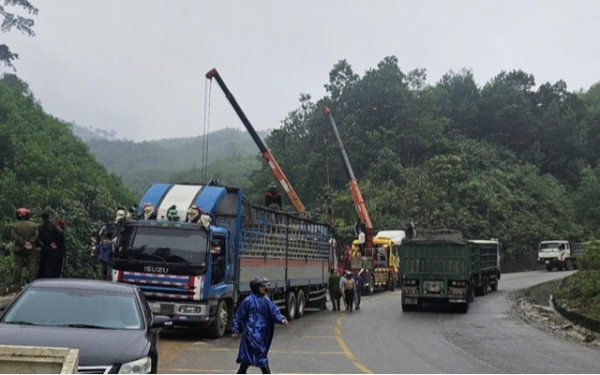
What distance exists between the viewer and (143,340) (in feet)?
26.4

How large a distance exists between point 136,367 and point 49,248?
8650mm

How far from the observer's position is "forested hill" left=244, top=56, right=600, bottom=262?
62531mm

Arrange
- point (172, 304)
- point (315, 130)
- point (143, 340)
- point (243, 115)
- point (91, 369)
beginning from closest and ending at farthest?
1. point (91, 369)
2. point (143, 340)
3. point (172, 304)
4. point (243, 115)
5. point (315, 130)

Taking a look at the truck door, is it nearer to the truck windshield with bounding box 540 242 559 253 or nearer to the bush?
the bush

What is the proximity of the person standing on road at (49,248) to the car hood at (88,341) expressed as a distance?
7.51m

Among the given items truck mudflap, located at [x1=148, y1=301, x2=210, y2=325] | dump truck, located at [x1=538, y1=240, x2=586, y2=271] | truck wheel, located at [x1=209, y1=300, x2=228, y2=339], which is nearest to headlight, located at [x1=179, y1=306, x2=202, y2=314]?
truck mudflap, located at [x1=148, y1=301, x2=210, y2=325]

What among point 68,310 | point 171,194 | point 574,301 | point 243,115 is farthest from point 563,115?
point 68,310

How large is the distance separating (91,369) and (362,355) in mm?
7895

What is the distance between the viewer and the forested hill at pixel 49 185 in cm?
2994

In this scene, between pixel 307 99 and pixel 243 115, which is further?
pixel 307 99

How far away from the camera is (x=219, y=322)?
16406mm

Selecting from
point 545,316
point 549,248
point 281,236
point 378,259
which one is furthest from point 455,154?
point 281,236

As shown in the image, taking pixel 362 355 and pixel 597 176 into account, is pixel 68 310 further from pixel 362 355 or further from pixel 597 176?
pixel 597 176

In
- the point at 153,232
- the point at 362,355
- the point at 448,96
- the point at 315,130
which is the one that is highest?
the point at 448,96
